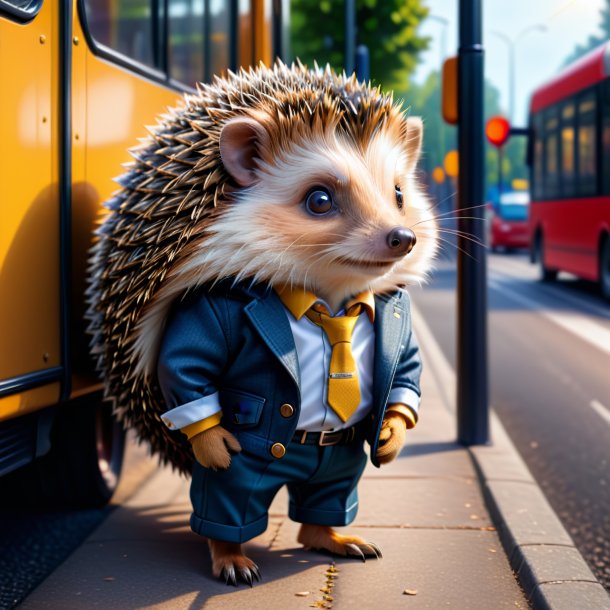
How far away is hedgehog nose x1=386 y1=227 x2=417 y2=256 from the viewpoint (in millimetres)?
3236

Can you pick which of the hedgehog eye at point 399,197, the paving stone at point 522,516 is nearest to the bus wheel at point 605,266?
the paving stone at point 522,516

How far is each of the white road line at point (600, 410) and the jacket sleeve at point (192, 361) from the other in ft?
13.9

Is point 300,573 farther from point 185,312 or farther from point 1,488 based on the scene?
point 1,488

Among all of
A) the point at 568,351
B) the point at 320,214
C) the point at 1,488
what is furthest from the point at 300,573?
the point at 568,351

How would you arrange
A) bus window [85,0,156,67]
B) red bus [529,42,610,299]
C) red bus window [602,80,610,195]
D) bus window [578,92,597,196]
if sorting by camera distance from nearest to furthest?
bus window [85,0,156,67] → red bus window [602,80,610,195] → red bus [529,42,610,299] → bus window [578,92,597,196]

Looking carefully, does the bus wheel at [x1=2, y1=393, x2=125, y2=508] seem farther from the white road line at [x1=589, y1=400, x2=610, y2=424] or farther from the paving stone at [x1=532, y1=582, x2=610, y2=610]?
the white road line at [x1=589, y1=400, x2=610, y2=424]

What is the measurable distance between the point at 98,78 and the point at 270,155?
1.02 m

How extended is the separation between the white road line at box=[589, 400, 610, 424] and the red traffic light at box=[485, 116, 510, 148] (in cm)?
321

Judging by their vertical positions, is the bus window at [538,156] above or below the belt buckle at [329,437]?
above

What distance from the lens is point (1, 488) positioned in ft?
16.5

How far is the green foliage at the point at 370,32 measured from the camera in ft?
88.8

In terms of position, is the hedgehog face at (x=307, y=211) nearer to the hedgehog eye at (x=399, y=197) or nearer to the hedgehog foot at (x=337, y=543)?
the hedgehog eye at (x=399, y=197)

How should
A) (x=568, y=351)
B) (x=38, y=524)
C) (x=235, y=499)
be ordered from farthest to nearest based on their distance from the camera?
(x=568, y=351) < (x=38, y=524) < (x=235, y=499)

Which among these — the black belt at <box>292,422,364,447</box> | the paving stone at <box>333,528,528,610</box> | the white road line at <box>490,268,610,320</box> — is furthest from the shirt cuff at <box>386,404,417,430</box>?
the white road line at <box>490,268,610,320</box>
